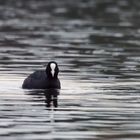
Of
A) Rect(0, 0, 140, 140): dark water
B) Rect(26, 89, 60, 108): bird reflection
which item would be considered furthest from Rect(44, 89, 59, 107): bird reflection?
Result: Rect(0, 0, 140, 140): dark water

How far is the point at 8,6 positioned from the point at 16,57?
94.9 feet

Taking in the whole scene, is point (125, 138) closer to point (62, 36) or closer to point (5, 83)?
point (5, 83)

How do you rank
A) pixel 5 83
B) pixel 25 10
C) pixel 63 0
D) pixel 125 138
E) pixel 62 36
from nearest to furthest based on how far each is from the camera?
pixel 125 138 → pixel 5 83 → pixel 62 36 → pixel 25 10 → pixel 63 0

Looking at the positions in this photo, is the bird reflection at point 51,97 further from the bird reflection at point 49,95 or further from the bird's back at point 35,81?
the bird's back at point 35,81

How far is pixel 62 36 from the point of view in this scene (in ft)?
121

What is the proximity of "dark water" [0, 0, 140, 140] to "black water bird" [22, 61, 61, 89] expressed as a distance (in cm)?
23

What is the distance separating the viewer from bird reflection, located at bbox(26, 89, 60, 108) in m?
19.4

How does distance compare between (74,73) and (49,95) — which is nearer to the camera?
(49,95)

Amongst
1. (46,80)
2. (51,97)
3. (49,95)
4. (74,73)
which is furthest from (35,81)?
(74,73)

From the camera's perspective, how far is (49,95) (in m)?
21.1

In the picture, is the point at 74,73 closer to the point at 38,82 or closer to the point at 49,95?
the point at 38,82

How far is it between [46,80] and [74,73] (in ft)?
7.81

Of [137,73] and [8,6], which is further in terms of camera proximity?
[8,6]

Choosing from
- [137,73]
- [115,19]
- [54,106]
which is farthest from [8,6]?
[54,106]
